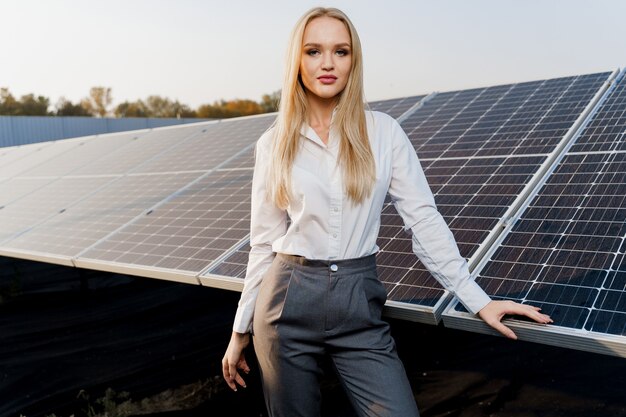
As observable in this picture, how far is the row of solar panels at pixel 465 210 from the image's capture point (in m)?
4.09

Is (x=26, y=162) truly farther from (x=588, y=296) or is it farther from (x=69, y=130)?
(x=69, y=130)

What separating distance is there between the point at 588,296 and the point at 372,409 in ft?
5.24

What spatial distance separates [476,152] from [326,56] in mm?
3923

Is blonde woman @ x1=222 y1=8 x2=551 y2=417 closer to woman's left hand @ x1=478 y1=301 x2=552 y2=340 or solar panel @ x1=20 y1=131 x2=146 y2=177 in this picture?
woman's left hand @ x1=478 y1=301 x2=552 y2=340

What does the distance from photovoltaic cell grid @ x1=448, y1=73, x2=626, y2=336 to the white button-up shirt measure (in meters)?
0.69

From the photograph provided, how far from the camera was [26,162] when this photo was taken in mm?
17734

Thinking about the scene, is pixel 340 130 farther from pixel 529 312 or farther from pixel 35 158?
pixel 35 158

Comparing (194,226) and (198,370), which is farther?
(198,370)

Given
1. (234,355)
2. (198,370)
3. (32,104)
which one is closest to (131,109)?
(32,104)

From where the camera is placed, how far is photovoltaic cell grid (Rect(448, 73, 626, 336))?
378 centimetres

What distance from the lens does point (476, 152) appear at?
6.77 metres

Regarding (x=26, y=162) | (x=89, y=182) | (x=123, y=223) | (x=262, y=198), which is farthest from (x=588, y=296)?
(x=26, y=162)

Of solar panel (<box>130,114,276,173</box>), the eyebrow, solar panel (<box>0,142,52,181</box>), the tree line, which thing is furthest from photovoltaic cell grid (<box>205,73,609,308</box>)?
the tree line

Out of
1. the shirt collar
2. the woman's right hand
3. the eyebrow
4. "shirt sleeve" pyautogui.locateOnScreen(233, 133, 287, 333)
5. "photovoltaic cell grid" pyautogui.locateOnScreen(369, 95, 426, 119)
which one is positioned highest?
the eyebrow
